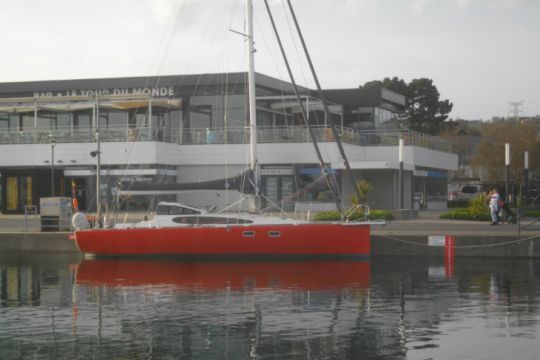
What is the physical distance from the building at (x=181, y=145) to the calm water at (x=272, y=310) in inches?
725

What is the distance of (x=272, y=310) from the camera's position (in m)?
21.2

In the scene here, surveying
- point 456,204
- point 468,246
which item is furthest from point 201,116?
point 468,246

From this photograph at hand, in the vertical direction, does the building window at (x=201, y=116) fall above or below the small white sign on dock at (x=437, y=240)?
above

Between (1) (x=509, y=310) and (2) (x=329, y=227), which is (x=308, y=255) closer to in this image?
(2) (x=329, y=227)

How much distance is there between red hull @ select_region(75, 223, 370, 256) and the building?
46.8 feet

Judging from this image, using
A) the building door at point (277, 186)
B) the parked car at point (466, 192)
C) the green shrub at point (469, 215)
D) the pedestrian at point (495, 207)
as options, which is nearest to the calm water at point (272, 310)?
the pedestrian at point (495, 207)

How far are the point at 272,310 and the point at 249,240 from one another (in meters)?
10.3

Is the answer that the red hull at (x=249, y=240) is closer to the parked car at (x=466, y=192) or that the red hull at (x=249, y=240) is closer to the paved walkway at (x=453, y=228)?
the paved walkway at (x=453, y=228)

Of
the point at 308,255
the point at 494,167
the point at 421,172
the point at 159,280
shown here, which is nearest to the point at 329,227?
the point at 308,255

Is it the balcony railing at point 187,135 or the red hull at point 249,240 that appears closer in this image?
the red hull at point 249,240

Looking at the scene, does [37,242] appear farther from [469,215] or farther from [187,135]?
[469,215]

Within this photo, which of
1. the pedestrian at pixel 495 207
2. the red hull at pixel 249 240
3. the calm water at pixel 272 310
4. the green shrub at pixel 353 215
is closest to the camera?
the calm water at pixel 272 310

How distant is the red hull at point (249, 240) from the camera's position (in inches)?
1229

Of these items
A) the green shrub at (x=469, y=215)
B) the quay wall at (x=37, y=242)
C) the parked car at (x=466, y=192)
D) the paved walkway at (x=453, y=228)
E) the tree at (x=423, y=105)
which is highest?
the tree at (x=423, y=105)
